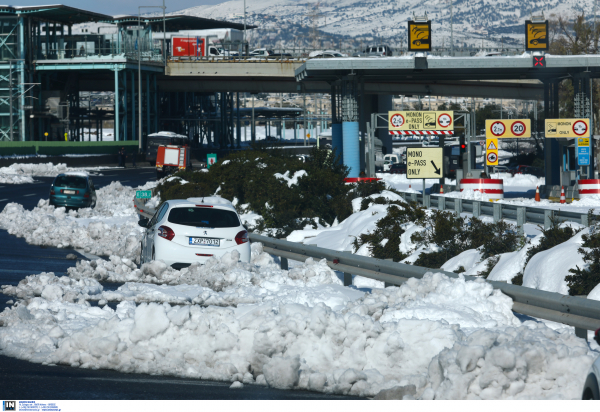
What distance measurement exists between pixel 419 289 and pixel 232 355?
2750 millimetres

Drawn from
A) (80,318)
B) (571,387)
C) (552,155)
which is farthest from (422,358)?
(552,155)

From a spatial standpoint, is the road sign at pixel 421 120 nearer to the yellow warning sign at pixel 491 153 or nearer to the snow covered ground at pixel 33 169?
the yellow warning sign at pixel 491 153

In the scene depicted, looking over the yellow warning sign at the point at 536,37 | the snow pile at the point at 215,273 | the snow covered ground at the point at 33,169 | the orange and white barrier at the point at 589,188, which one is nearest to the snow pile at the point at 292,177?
the snow pile at the point at 215,273

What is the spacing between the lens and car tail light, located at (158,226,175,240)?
13.8 meters

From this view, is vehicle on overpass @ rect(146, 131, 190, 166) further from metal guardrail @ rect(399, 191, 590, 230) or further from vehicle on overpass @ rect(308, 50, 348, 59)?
metal guardrail @ rect(399, 191, 590, 230)

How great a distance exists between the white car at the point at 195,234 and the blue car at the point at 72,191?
1652cm

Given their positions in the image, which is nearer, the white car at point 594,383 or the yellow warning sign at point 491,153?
the white car at point 594,383

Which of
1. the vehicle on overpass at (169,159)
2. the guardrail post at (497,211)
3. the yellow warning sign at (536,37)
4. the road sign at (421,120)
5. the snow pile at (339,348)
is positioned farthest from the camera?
the vehicle on overpass at (169,159)

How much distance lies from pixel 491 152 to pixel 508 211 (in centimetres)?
2207

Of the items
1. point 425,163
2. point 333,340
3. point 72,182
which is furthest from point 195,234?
point 72,182

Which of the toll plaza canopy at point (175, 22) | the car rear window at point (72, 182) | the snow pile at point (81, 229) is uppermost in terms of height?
the toll plaza canopy at point (175, 22)

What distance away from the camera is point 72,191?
98.3 ft

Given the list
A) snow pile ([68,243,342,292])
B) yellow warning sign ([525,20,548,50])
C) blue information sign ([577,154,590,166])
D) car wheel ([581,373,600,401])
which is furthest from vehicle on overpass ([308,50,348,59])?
car wheel ([581,373,600,401])

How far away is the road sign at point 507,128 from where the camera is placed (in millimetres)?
39938
